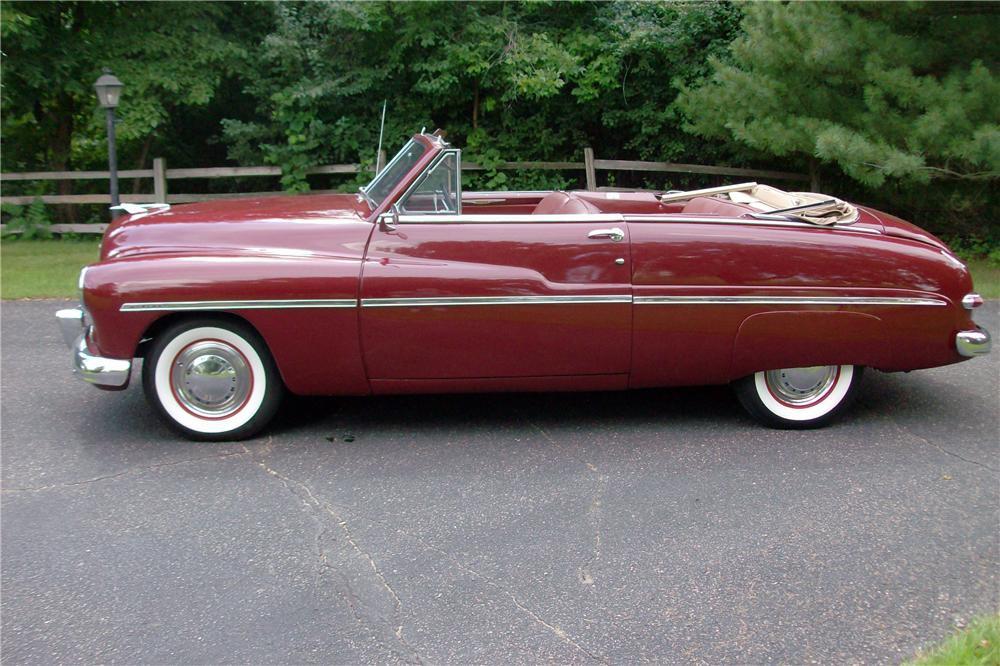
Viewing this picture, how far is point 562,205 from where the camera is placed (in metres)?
4.95

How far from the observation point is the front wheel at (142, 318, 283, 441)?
4.18 m

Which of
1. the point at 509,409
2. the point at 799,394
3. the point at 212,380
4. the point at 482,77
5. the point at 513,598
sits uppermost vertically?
the point at 482,77

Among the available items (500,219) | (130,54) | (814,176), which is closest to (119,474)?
(500,219)

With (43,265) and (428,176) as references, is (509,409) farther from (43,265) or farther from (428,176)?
(43,265)

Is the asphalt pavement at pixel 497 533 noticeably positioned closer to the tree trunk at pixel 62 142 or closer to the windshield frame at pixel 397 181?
the windshield frame at pixel 397 181

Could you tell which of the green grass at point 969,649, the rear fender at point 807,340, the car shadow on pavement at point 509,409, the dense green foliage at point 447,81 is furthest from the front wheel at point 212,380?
the dense green foliage at point 447,81

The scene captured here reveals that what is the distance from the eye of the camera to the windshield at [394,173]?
4523 millimetres

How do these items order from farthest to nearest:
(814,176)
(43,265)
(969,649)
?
(814,176), (43,265), (969,649)

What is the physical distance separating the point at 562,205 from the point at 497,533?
2219 mm

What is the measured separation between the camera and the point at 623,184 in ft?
47.3

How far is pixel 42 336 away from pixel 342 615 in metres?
4.86

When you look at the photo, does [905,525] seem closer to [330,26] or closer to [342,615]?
[342,615]

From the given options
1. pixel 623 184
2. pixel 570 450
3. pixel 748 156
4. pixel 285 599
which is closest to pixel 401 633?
pixel 285 599

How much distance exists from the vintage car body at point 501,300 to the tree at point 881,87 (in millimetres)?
4937
